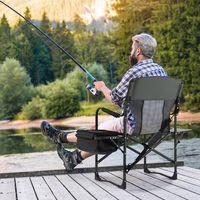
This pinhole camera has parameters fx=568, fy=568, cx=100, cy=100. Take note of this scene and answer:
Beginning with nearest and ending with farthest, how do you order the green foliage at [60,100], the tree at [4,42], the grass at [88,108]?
1. the grass at [88,108]
2. the green foliage at [60,100]
3. the tree at [4,42]

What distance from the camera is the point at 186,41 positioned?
19.2 meters

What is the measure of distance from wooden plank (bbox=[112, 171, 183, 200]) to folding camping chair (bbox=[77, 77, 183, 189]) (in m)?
0.11

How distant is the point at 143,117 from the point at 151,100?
0.30 ft

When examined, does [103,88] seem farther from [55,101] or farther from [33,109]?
[33,109]

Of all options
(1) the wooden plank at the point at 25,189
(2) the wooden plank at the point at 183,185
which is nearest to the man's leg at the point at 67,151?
(1) the wooden plank at the point at 25,189

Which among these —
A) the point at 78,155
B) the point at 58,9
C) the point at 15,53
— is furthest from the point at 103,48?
the point at 78,155

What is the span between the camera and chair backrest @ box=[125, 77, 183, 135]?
2633mm

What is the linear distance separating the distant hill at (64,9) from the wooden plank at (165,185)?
21.3 meters

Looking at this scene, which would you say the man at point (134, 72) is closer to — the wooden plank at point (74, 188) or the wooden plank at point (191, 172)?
the wooden plank at point (74, 188)

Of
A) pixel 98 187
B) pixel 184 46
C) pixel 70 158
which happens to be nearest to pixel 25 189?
pixel 98 187

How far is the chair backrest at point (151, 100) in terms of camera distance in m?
2.63

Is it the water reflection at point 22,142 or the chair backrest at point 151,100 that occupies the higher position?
the chair backrest at point 151,100

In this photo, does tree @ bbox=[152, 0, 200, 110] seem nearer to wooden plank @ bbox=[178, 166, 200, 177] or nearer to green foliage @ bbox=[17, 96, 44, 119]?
green foliage @ bbox=[17, 96, 44, 119]

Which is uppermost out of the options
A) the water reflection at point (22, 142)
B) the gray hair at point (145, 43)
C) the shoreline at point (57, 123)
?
the gray hair at point (145, 43)
